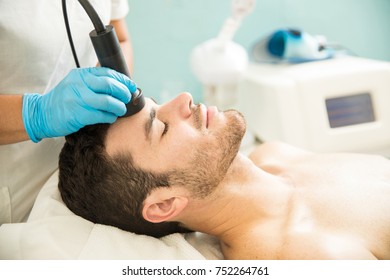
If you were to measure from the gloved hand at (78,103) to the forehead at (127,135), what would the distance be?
0.35 feet

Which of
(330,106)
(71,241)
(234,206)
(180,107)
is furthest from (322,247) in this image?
(330,106)

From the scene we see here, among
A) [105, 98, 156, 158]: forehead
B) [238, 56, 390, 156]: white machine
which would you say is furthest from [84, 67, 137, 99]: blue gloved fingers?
[238, 56, 390, 156]: white machine

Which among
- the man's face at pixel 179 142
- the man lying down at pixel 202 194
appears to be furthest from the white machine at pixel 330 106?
the man's face at pixel 179 142

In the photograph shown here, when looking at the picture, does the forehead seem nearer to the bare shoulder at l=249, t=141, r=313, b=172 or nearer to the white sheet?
the white sheet

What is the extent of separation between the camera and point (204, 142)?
1.05 metres

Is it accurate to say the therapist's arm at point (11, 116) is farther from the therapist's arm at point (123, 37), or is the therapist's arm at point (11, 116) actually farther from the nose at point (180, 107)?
the therapist's arm at point (123, 37)

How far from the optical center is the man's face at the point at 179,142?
1.02m

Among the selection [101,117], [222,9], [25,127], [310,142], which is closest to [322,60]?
[310,142]

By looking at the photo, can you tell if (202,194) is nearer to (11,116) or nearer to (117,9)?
(11,116)

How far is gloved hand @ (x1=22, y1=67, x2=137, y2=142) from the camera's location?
0.86 metres

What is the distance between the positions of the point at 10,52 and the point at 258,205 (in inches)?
31.4

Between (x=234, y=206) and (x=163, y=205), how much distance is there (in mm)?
212

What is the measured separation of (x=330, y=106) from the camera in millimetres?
1666

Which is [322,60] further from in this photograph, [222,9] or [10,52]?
[10,52]
